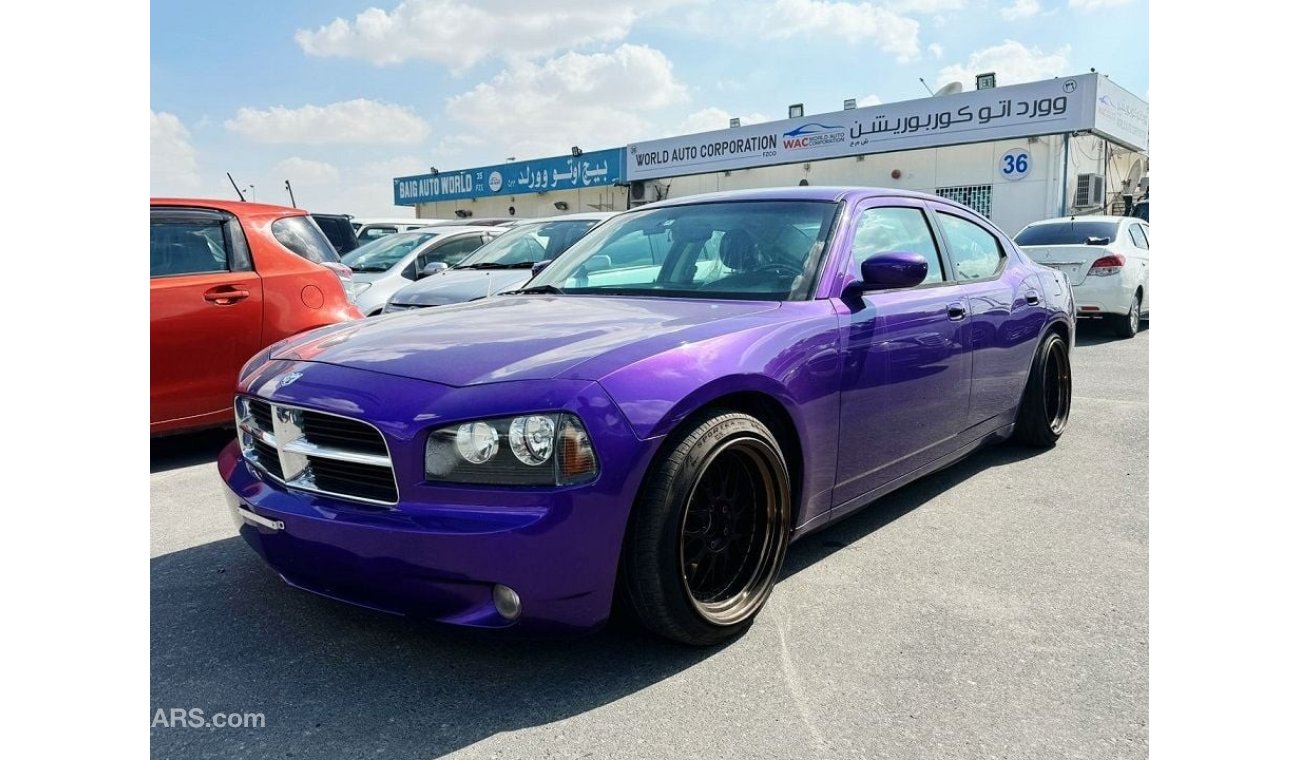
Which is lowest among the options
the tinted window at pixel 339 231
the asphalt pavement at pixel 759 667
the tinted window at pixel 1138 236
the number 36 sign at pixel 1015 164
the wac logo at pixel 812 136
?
the asphalt pavement at pixel 759 667

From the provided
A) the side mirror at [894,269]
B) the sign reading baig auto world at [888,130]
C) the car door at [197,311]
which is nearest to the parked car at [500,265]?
the car door at [197,311]

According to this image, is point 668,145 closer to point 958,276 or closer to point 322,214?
point 322,214

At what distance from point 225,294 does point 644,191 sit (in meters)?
24.6

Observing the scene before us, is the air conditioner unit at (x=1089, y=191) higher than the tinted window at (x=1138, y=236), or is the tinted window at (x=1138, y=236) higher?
the air conditioner unit at (x=1089, y=191)

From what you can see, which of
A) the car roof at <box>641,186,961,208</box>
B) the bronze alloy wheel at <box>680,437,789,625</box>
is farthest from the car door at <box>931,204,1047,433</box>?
the bronze alloy wheel at <box>680,437,789,625</box>

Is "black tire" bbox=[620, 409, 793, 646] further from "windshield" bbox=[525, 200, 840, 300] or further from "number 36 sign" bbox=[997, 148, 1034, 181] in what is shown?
"number 36 sign" bbox=[997, 148, 1034, 181]

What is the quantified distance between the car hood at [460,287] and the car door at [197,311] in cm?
229

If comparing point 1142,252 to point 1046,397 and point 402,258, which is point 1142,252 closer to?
point 1046,397

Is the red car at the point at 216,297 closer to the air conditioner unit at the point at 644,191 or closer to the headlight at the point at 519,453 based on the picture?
the headlight at the point at 519,453

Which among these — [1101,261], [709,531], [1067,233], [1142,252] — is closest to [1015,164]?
[1142,252]

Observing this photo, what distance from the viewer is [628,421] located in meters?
2.46

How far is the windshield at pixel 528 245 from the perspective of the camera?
845cm

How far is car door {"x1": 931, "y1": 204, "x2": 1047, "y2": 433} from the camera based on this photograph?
4289mm

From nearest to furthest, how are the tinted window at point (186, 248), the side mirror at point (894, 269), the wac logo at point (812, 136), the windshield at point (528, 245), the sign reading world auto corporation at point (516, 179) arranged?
the side mirror at point (894, 269), the tinted window at point (186, 248), the windshield at point (528, 245), the wac logo at point (812, 136), the sign reading world auto corporation at point (516, 179)
